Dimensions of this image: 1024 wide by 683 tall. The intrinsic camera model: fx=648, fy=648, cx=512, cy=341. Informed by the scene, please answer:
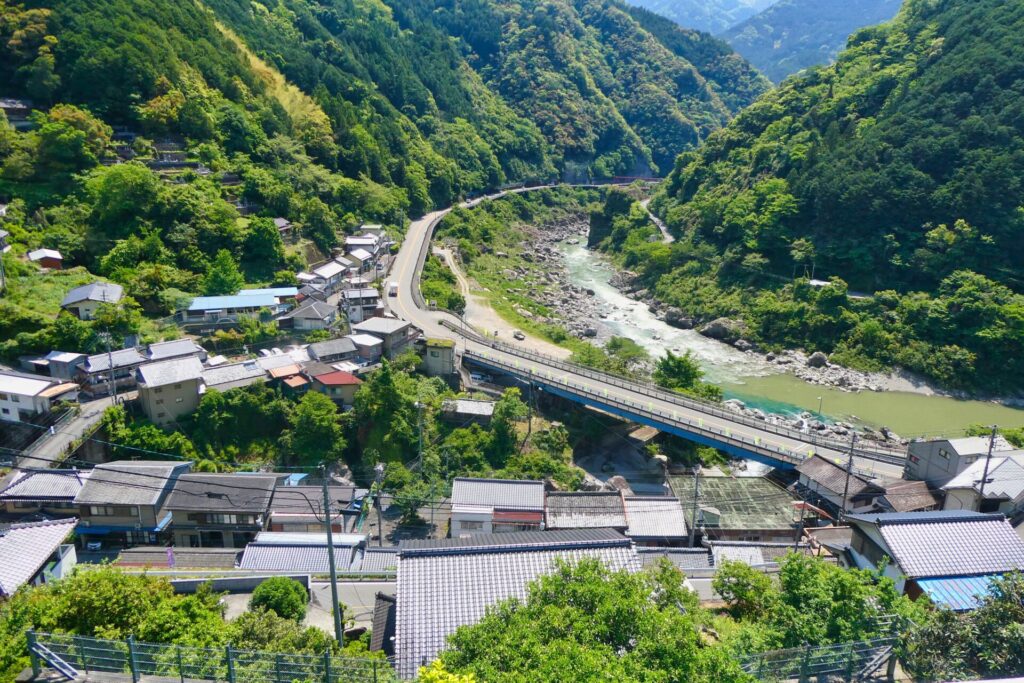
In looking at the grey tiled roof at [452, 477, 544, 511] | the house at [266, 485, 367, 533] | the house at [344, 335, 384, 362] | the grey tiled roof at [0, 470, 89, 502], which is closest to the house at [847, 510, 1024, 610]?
the grey tiled roof at [452, 477, 544, 511]

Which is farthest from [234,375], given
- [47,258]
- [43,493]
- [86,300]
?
[47,258]

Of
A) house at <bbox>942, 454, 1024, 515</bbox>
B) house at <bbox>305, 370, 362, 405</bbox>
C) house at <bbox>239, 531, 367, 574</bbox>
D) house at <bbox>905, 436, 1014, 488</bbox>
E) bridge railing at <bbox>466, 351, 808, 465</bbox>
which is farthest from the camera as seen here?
house at <bbox>305, 370, 362, 405</bbox>

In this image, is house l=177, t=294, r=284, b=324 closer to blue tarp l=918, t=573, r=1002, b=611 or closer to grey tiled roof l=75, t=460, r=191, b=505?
grey tiled roof l=75, t=460, r=191, b=505

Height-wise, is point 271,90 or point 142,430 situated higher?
point 271,90

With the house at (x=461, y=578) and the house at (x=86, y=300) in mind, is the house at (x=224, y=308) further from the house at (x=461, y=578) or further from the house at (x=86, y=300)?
the house at (x=461, y=578)

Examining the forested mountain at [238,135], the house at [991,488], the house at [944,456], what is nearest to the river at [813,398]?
the house at [944,456]

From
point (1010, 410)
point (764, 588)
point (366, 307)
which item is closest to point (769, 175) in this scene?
point (1010, 410)

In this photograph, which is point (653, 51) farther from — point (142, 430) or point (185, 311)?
point (142, 430)
